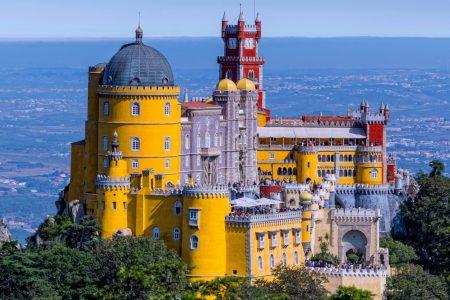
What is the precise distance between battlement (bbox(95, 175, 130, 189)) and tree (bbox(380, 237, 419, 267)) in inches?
828

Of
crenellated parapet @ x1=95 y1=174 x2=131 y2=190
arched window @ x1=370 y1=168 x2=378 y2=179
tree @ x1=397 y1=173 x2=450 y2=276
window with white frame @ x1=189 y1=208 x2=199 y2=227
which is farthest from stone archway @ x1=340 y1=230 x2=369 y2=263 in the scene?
crenellated parapet @ x1=95 y1=174 x2=131 y2=190

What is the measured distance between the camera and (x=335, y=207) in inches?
5044

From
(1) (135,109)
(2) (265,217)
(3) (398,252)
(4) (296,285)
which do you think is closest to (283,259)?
(2) (265,217)

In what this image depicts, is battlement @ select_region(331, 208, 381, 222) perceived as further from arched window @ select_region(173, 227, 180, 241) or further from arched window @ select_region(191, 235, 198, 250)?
arched window @ select_region(191, 235, 198, 250)

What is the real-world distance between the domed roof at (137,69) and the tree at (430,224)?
23.5m

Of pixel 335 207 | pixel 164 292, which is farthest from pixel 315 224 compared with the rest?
pixel 164 292

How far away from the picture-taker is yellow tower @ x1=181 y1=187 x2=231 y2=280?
109562mm

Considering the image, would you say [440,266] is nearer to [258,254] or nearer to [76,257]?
[258,254]

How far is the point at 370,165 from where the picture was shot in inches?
5404

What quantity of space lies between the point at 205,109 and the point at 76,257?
21977 mm

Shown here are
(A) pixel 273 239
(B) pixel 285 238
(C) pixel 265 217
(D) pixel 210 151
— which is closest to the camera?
(C) pixel 265 217

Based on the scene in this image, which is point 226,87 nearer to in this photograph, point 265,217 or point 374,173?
point 374,173

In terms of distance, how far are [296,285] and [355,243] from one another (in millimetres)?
15839

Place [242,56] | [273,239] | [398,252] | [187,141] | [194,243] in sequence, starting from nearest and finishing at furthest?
[194,243]
[273,239]
[187,141]
[398,252]
[242,56]
